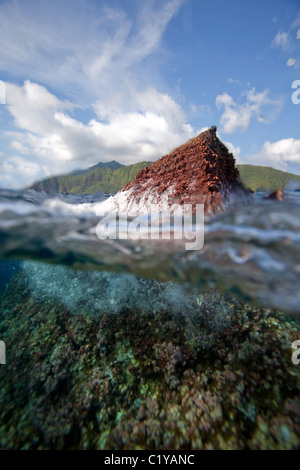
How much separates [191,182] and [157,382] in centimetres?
680

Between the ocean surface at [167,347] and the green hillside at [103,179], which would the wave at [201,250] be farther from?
the green hillside at [103,179]

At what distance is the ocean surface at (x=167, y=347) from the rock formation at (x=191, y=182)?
1050 millimetres

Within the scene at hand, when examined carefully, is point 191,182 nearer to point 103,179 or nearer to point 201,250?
point 201,250

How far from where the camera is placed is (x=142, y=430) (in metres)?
4.82

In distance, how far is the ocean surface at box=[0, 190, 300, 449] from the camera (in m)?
4.26

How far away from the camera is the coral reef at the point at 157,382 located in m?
4.62

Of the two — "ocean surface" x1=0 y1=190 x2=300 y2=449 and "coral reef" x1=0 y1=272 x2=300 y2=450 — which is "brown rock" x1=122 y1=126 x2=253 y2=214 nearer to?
"ocean surface" x1=0 y1=190 x2=300 y2=449

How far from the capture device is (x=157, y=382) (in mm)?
5855

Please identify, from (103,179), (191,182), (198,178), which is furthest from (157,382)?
(103,179)

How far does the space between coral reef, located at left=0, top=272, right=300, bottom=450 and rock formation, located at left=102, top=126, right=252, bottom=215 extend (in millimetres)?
4824
